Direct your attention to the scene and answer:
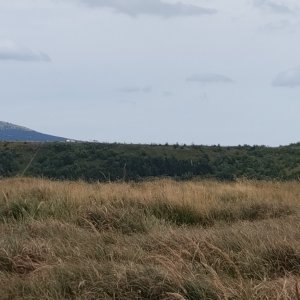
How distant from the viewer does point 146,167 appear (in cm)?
3362

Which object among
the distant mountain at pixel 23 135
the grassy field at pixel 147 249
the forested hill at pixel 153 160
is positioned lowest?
the grassy field at pixel 147 249

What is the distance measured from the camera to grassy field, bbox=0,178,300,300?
424 cm

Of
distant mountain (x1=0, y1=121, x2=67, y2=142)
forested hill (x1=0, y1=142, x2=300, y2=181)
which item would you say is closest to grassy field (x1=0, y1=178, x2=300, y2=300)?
forested hill (x1=0, y1=142, x2=300, y2=181)

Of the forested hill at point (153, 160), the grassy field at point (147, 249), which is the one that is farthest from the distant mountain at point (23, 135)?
the grassy field at point (147, 249)

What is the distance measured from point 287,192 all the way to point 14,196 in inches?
191

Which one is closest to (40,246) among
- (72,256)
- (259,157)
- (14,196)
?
(72,256)

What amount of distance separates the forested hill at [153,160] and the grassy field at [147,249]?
1735 cm

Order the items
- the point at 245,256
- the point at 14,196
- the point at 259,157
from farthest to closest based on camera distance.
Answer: the point at 259,157
the point at 14,196
the point at 245,256

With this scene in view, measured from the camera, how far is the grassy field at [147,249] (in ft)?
13.9

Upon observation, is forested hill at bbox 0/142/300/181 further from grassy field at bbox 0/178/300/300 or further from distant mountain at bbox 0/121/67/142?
distant mountain at bbox 0/121/67/142

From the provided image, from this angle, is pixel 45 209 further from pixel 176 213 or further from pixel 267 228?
pixel 267 228

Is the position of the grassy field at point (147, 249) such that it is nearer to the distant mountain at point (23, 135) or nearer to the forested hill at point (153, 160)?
the forested hill at point (153, 160)

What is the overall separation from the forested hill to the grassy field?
17.3 meters

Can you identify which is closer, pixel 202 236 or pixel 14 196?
pixel 202 236
